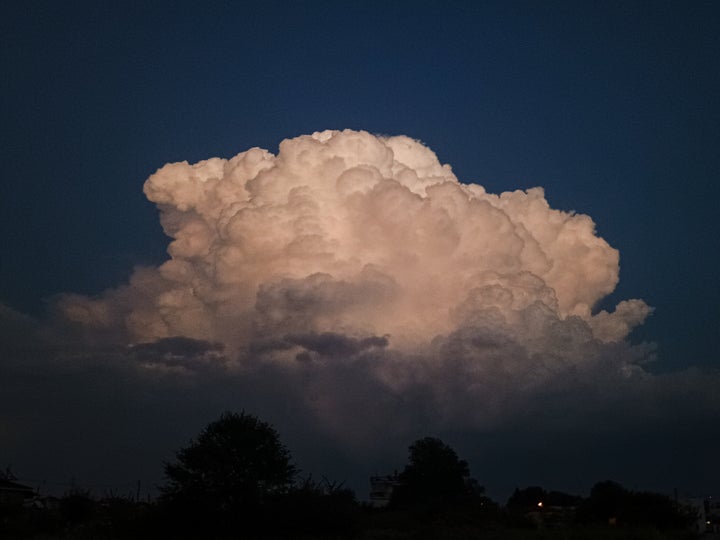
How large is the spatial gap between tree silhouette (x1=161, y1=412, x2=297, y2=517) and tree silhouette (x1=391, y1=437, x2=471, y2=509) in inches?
2192

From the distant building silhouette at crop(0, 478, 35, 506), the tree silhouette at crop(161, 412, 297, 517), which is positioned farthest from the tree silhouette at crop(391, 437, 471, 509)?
the tree silhouette at crop(161, 412, 297, 517)

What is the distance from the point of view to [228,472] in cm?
4138

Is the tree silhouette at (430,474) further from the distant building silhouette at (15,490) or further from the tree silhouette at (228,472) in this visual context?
the tree silhouette at (228,472)

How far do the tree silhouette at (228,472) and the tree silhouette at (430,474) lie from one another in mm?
55676

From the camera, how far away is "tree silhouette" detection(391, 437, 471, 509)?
9894cm

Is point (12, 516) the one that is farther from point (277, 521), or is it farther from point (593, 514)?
point (593, 514)

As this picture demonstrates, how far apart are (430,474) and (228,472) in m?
64.2

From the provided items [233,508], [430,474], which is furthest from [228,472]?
[430,474]

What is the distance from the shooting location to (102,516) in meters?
42.8

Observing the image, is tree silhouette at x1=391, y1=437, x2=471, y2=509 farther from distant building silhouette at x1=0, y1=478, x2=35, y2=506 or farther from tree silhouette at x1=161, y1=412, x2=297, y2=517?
tree silhouette at x1=161, y1=412, x2=297, y2=517

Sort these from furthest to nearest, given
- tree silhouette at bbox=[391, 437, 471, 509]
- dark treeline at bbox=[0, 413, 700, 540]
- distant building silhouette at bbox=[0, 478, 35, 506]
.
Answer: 1. tree silhouette at bbox=[391, 437, 471, 509]
2. distant building silhouette at bbox=[0, 478, 35, 506]
3. dark treeline at bbox=[0, 413, 700, 540]

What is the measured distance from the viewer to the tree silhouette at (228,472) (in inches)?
1592

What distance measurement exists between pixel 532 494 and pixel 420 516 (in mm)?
78332

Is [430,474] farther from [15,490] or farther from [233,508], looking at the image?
[233,508]
